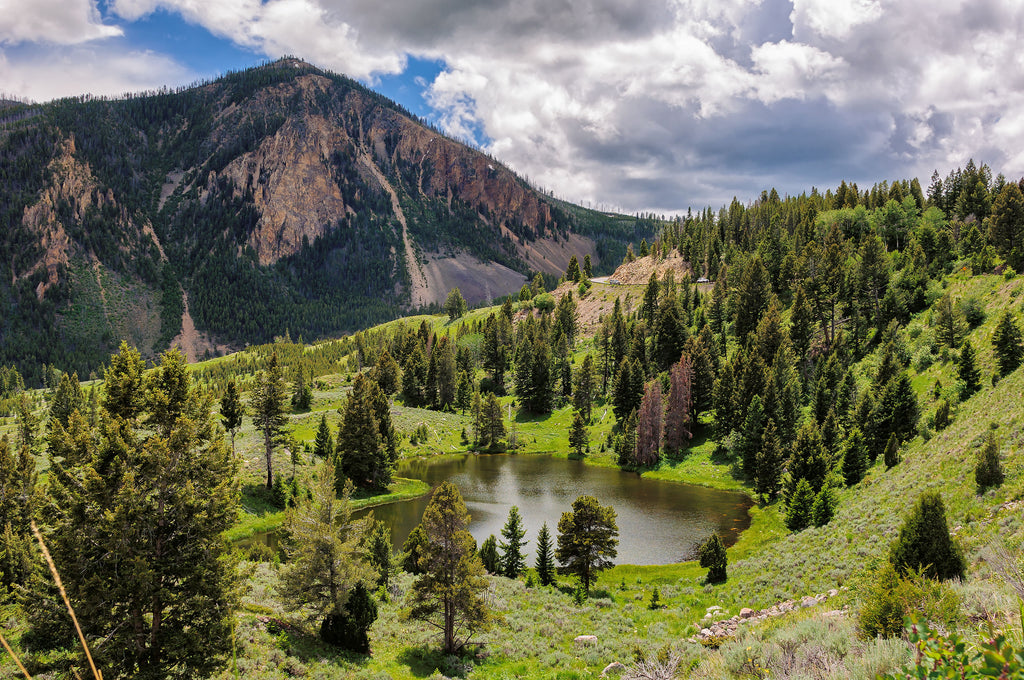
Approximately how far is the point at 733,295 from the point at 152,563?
115m

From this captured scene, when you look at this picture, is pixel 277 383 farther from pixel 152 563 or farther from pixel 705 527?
pixel 705 527

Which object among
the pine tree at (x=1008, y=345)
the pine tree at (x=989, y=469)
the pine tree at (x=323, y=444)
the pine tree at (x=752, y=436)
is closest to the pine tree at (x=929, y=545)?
the pine tree at (x=989, y=469)

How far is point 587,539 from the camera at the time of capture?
131 ft

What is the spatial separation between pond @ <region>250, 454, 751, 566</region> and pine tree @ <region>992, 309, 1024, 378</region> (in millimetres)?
27417

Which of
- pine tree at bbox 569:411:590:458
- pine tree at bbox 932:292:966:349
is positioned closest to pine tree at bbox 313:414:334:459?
pine tree at bbox 569:411:590:458

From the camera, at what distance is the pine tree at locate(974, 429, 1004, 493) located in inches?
1037

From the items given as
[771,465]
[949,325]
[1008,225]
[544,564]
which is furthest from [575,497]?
A: [1008,225]

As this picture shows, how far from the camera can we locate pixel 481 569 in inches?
1113

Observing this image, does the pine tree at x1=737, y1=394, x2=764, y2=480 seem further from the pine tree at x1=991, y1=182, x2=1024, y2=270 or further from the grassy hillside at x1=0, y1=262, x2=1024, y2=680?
the pine tree at x1=991, y1=182, x2=1024, y2=270

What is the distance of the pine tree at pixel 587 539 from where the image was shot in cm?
4009

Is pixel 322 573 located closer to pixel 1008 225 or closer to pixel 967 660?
pixel 967 660

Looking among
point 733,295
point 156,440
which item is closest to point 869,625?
point 156,440

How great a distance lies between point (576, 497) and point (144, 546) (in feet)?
173

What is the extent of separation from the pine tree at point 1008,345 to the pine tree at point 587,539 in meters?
37.9
